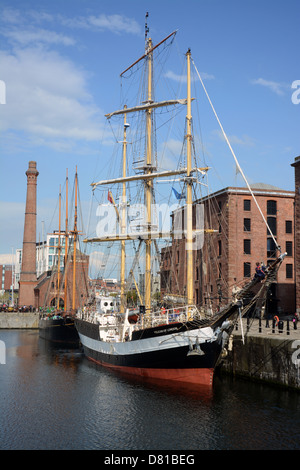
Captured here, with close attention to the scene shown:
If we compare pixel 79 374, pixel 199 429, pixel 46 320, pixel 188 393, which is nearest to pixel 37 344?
pixel 46 320

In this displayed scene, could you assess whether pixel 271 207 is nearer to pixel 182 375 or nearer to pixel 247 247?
pixel 247 247

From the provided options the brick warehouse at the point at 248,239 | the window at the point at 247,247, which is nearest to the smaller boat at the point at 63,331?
the brick warehouse at the point at 248,239

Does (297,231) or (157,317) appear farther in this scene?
(297,231)

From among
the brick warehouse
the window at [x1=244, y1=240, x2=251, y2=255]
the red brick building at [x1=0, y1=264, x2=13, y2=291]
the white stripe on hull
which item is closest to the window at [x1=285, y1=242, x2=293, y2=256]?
the brick warehouse

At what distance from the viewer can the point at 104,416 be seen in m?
22.9

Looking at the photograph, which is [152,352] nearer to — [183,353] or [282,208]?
[183,353]

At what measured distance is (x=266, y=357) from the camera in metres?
28.4

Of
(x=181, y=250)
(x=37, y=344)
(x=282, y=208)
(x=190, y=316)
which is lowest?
(x=37, y=344)

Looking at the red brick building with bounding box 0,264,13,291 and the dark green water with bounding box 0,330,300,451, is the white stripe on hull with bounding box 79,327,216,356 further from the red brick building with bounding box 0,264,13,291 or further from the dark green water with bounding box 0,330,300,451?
the red brick building with bounding box 0,264,13,291

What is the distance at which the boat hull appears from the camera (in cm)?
2806

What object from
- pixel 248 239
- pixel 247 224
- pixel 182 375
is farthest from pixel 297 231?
pixel 182 375

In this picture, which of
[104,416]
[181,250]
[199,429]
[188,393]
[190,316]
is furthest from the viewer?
[181,250]

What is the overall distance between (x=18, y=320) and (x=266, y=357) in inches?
2305

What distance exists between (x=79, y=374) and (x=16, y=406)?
33.9ft
